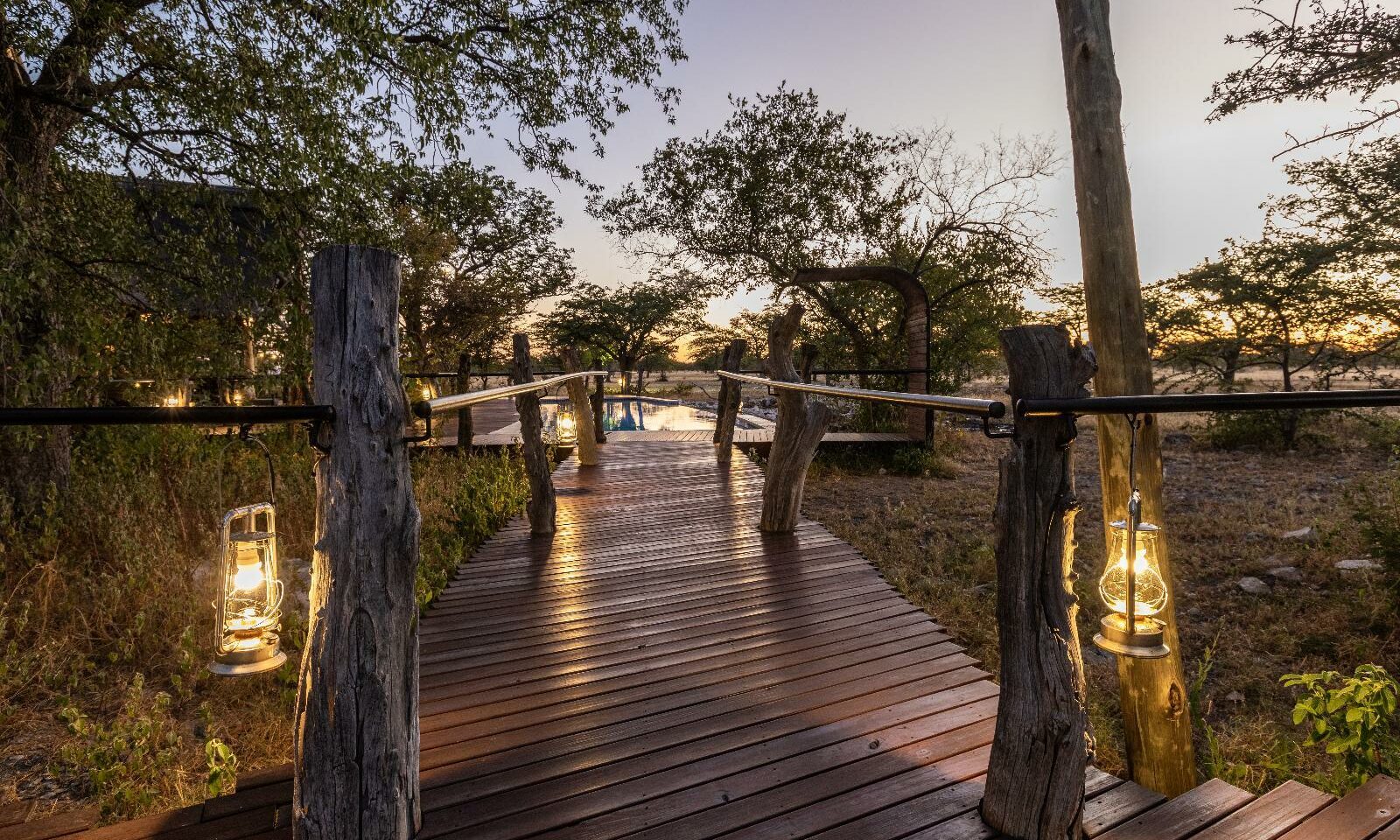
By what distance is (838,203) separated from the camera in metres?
12.5

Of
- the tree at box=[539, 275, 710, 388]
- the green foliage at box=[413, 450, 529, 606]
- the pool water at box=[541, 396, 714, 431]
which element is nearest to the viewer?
the green foliage at box=[413, 450, 529, 606]

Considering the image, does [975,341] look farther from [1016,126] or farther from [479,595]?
[479,595]

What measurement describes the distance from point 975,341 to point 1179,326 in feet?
13.4

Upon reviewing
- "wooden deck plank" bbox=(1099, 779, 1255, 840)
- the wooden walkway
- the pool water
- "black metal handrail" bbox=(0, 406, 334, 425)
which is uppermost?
the pool water

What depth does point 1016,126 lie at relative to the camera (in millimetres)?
11266

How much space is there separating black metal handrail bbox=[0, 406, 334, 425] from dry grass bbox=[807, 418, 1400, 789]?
3849 mm

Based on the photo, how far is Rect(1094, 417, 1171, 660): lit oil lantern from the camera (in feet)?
4.71

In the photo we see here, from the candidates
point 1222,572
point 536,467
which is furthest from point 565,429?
point 1222,572

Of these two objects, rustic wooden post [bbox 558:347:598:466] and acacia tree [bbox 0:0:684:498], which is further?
rustic wooden post [bbox 558:347:598:466]

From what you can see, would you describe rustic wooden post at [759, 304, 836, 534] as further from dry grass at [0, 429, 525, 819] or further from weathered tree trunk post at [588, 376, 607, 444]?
weathered tree trunk post at [588, 376, 607, 444]

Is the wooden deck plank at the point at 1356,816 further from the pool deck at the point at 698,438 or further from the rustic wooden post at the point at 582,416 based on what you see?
the pool deck at the point at 698,438

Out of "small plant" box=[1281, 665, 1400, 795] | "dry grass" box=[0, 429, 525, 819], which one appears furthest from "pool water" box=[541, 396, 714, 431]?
"small plant" box=[1281, 665, 1400, 795]

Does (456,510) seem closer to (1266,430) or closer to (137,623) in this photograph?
(137,623)

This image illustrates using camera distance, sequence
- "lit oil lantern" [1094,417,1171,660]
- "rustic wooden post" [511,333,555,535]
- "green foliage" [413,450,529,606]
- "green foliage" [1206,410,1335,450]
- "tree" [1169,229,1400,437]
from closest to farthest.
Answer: "lit oil lantern" [1094,417,1171,660] < "green foliage" [413,450,529,606] < "rustic wooden post" [511,333,555,535] < "tree" [1169,229,1400,437] < "green foliage" [1206,410,1335,450]
